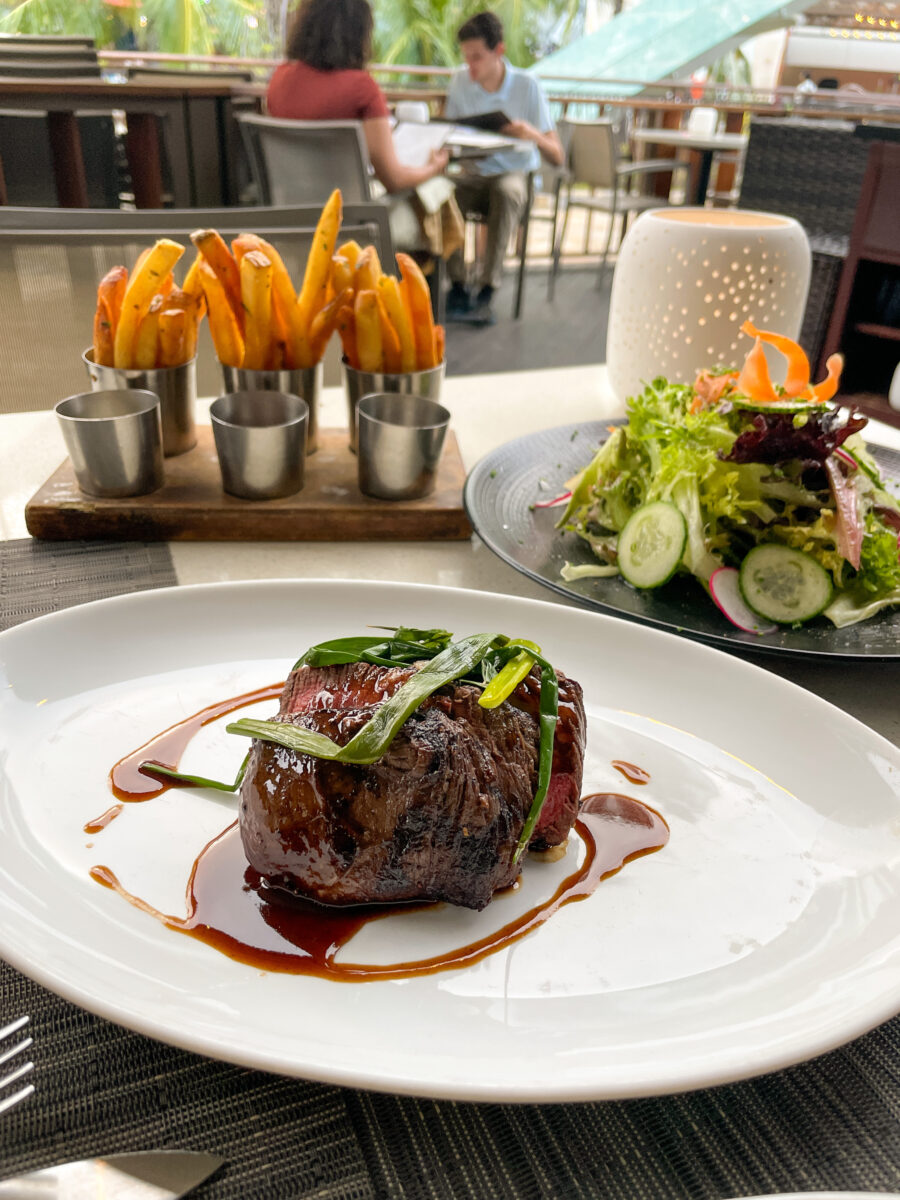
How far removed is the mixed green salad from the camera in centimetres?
142

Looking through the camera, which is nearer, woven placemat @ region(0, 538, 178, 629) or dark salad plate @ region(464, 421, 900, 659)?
dark salad plate @ region(464, 421, 900, 659)

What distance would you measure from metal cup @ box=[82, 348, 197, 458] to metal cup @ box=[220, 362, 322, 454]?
83 millimetres

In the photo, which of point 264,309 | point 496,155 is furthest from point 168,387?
point 496,155

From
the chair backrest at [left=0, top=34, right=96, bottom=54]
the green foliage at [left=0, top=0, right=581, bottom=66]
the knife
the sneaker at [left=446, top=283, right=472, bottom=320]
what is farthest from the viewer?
the green foliage at [left=0, top=0, right=581, bottom=66]

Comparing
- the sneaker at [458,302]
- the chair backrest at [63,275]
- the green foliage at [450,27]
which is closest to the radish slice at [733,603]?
the chair backrest at [63,275]

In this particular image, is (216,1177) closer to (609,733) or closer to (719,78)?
(609,733)

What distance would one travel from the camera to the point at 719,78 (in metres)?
15.6

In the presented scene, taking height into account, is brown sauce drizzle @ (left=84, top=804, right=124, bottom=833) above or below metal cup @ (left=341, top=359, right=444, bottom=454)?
below

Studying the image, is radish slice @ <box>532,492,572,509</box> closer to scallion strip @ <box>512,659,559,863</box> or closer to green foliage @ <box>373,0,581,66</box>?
scallion strip @ <box>512,659,559,863</box>

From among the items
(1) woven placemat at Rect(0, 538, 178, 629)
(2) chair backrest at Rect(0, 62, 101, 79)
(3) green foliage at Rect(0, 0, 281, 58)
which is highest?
(3) green foliage at Rect(0, 0, 281, 58)

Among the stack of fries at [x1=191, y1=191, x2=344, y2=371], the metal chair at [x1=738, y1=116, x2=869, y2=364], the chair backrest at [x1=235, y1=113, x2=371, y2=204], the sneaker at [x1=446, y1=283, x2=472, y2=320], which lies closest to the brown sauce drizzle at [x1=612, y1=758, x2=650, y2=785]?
the stack of fries at [x1=191, y1=191, x2=344, y2=371]

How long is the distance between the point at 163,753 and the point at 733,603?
0.89 metres

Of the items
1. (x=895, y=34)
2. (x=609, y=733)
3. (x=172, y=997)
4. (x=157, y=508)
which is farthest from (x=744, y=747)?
(x=895, y=34)

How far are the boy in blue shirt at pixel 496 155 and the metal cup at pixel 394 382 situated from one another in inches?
256
